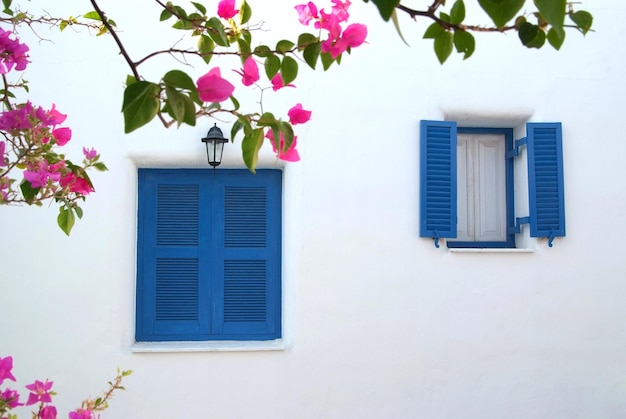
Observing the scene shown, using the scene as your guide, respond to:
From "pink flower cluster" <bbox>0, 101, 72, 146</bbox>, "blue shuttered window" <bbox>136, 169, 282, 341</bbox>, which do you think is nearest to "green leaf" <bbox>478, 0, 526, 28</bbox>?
"pink flower cluster" <bbox>0, 101, 72, 146</bbox>

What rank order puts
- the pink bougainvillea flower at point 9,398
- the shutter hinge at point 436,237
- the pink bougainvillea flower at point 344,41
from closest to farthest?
the pink bougainvillea flower at point 9,398 → the pink bougainvillea flower at point 344,41 → the shutter hinge at point 436,237

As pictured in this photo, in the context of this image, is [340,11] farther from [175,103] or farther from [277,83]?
[175,103]

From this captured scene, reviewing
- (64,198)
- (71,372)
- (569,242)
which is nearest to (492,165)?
(569,242)

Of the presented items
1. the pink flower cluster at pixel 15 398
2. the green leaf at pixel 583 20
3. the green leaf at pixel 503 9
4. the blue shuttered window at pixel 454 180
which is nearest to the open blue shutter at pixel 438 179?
the blue shuttered window at pixel 454 180

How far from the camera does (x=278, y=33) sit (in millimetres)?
4512

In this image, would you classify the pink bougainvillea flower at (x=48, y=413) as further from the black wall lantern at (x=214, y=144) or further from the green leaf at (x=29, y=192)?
the black wall lantern at (x=214, y=144)

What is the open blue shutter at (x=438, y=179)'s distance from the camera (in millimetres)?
4496

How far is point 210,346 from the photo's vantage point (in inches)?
174

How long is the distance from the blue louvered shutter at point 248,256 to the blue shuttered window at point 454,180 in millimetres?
942

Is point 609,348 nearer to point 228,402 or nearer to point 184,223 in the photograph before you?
point 228,402

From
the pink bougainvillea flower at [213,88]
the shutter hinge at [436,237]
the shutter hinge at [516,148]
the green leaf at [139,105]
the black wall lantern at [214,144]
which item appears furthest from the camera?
the shutter hinge at [516,148]

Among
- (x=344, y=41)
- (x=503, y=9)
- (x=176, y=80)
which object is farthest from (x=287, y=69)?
(x=503, y=9)

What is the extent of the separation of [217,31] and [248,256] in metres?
2.71

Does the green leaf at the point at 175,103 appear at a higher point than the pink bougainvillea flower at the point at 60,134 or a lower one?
lower
